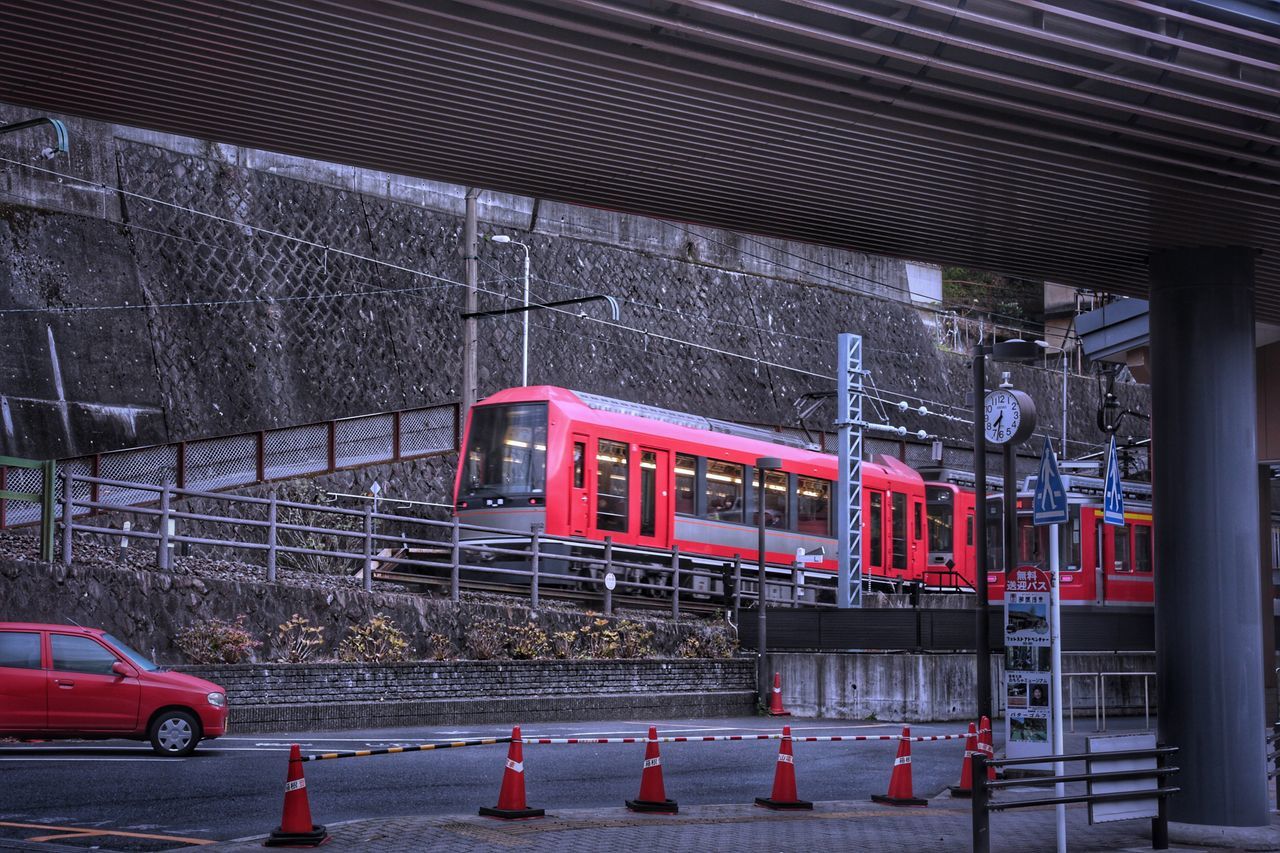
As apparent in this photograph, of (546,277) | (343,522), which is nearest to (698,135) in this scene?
(343,522)

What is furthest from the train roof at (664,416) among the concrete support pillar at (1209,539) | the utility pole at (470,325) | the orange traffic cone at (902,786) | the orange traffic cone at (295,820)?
the orange traffic cone at (295,820)

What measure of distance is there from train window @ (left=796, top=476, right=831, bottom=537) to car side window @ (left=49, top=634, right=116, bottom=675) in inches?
778

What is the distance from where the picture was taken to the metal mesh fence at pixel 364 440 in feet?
123

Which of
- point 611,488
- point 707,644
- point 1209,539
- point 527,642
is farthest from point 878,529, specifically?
point 1209,539

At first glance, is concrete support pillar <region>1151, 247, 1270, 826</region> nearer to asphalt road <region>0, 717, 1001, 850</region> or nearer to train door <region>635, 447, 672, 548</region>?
asphalt road <region>0, 717, 1001, 850</region>

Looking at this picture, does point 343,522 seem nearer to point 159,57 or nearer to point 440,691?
point 440,691

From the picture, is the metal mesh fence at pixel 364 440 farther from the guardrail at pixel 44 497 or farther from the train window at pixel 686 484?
the guardrail at pixel 44 497

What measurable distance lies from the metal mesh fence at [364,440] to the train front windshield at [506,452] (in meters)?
9.13

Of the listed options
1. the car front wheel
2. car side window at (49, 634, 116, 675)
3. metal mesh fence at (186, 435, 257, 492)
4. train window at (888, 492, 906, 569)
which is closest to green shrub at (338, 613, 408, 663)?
the car front wheel

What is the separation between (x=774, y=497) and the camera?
108 feet

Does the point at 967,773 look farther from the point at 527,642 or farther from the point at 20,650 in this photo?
the point at 527,642

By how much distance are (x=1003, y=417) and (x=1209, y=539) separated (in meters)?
4.49

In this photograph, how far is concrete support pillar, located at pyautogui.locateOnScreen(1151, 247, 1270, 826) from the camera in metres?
12.5

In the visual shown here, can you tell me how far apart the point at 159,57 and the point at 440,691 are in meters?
13.8
